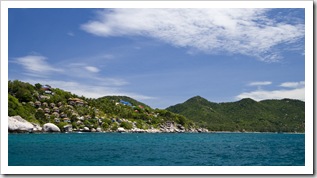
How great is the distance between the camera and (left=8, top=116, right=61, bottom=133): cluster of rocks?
2203cm

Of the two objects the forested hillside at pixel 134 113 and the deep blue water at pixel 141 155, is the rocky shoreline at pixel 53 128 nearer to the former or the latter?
the forested hillside at pixel 134 113

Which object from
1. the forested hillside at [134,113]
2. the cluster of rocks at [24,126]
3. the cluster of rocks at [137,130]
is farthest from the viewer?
the cluster of rocks at [137,130]

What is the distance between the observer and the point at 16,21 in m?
7.04

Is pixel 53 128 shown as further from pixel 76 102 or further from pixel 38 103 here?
pixel 76 102

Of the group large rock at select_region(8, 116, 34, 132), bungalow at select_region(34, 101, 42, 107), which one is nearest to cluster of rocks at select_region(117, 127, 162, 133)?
bungalow at select_region(34, 101, 42, 107)

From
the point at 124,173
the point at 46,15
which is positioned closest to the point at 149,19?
the point at 46,15

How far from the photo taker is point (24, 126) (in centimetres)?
2498

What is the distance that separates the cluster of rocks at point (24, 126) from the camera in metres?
22.0

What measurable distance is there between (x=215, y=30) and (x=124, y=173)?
396cm

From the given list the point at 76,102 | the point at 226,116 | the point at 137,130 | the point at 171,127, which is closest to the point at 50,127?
the point at 76,102

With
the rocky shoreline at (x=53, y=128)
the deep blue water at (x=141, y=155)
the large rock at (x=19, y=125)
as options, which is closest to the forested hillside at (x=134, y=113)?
the rocky shoreline at (x=53, y=128)

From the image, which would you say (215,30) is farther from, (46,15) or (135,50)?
(46,15)

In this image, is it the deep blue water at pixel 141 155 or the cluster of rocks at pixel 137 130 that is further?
the cluster of rocks at pixel 137 130

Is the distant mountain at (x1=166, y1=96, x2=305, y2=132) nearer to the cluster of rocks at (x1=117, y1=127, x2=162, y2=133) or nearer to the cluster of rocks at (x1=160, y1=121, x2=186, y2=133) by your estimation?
the cluster of rocks at (x1=160, y1=121, x2=186, y2=133)
